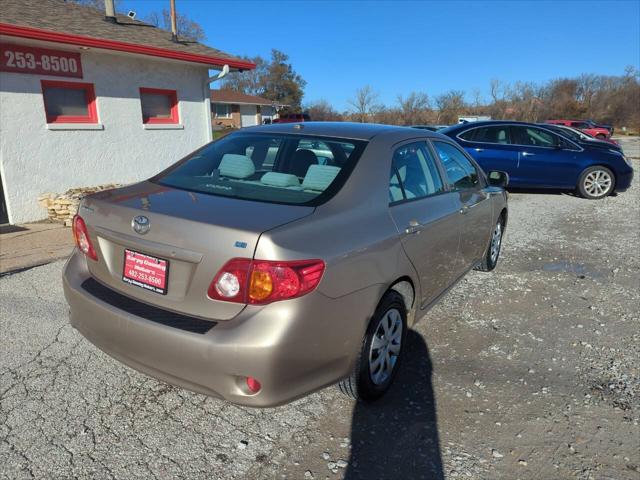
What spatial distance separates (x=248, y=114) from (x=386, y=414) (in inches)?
1966

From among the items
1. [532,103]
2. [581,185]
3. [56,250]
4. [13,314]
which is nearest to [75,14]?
[56,250]

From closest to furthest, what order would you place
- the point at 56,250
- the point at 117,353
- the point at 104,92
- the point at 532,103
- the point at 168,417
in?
the point at 117,353 → the point at 168,417 → the point at 56,250 → the point at 104,92 → the point at 532,103

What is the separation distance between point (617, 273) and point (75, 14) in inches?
418

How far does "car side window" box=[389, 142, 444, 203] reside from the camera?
307 cm

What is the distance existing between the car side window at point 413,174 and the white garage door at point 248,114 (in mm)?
46201

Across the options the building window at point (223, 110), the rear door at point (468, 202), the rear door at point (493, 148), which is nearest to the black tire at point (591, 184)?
the rear door at point (493, 148)

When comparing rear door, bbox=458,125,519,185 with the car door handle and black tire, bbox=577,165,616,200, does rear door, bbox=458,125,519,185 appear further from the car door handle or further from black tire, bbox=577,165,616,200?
the car door handle

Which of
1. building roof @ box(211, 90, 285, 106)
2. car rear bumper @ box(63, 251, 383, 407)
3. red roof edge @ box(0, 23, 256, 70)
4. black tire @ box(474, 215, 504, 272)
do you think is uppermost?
building roof @ box(211, 90, 285, 106)

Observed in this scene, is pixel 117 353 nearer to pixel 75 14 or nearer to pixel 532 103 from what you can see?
pixel 75 14

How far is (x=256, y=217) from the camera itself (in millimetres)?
2283

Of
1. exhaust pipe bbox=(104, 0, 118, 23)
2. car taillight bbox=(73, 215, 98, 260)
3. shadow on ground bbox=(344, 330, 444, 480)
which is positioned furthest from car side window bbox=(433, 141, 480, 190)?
exhaust pipe bbox=(104, 0, 118, 23)

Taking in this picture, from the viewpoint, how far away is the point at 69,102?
27.6 feet

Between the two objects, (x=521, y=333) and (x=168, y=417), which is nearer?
(x=168, y=417)

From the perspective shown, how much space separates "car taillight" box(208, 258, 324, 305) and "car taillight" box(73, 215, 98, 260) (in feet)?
3.09
